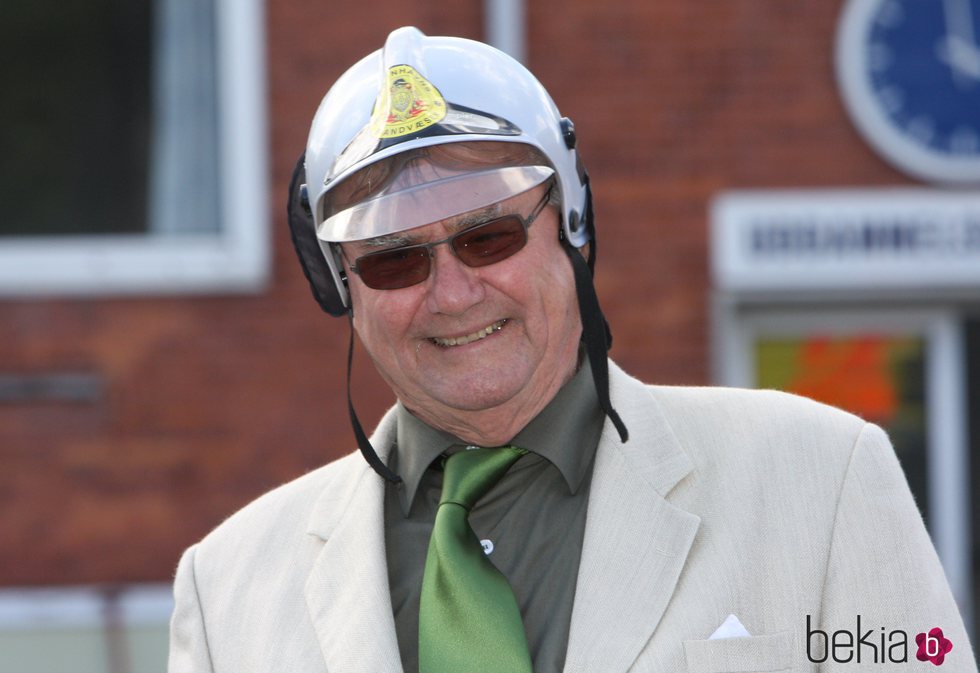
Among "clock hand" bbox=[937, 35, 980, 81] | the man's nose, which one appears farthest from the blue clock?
the man's nose

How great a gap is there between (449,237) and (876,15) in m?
4.25

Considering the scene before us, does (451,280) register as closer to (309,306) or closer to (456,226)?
(456,226)

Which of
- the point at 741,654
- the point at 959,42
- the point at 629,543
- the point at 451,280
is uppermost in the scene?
the point at 959,42

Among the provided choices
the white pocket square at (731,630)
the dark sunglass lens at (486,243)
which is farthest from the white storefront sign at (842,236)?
the white pocket square at (731,630)

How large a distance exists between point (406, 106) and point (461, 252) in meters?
0.21

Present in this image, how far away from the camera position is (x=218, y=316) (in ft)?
19.2

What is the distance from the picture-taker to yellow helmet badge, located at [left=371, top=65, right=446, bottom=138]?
207cm

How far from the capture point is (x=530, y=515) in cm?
213

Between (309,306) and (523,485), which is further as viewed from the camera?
(309,306)

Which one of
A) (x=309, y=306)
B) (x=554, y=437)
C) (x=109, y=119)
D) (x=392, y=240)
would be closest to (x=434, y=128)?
(x=392, y=240)

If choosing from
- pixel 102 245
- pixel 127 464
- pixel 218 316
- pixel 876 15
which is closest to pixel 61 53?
pixel 102 245

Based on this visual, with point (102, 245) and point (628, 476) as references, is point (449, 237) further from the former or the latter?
point (102, 245)

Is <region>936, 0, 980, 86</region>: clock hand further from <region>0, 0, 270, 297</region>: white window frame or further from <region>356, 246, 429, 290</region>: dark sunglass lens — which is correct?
<region>356, 246, 429, 290</region>: dark sunglass lens

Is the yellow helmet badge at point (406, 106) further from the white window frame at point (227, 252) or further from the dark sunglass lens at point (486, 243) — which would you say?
the white window frame at point (227, 252)
